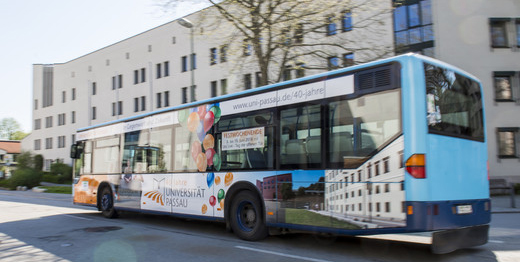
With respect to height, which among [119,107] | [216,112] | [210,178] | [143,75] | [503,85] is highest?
[143,75]

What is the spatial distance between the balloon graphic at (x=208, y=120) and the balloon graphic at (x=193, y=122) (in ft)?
0.86

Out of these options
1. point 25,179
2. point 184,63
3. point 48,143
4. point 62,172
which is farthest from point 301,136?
point 48,143

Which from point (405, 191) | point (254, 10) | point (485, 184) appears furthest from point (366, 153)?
point (254, 10)

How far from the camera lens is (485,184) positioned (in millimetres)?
6586

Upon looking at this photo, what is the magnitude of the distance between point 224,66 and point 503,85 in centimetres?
1568

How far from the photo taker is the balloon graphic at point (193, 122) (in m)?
9.46

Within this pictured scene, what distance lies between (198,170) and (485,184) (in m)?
5.60

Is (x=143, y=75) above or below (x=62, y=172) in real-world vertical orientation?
above

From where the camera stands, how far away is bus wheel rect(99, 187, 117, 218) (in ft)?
40.0

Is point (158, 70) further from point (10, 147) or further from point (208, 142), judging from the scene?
point (10, 147)

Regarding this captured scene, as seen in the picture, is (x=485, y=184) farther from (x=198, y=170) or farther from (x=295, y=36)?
(x=295, y=36)

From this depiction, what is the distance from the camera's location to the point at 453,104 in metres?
6.30

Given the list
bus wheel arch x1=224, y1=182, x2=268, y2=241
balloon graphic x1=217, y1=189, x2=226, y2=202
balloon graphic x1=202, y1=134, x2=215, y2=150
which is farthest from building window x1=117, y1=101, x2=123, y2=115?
bus wheel arch x1=224, y1=182, x2=268, y2=241

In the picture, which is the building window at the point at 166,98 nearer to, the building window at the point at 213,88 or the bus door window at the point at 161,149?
the building window at the point at 213,88
